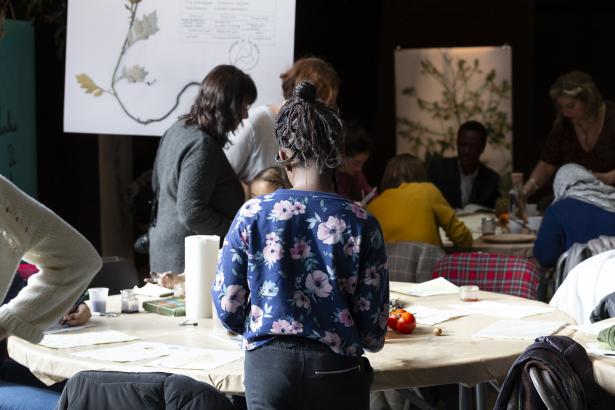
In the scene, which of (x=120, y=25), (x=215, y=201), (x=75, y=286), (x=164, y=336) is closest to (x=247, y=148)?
(x=215, y=201)

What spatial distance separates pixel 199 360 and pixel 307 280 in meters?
0.54

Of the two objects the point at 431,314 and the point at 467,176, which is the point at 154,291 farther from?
the point at 467,176

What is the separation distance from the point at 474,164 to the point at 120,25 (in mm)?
3157

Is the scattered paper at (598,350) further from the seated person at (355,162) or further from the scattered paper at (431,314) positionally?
the seated person at (355,162)

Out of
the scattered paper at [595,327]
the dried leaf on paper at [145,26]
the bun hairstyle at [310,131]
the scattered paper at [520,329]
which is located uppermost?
the dried leaf on paper at [145,26]

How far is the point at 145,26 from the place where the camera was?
5059 millimetres

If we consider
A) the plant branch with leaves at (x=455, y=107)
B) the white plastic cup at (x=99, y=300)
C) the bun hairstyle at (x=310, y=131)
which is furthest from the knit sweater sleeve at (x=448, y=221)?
the plant branch with leaves at (x=455, y=107)

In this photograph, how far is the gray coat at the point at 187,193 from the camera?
13.6 feet

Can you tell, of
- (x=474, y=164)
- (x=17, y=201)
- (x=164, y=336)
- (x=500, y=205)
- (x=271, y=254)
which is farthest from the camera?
(x=474, y=164)

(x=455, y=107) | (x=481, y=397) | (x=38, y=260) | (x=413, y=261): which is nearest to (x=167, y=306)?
(x=481, y=397)

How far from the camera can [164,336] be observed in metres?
3.09

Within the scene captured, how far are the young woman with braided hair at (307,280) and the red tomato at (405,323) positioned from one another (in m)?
0.65

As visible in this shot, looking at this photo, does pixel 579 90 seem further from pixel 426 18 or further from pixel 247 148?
pixel 426 18

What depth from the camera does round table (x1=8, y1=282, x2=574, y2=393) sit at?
2.67 m
